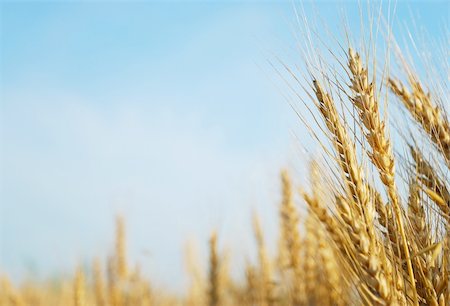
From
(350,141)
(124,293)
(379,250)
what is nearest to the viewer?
(379,250)

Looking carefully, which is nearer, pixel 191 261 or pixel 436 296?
pixel 436 296

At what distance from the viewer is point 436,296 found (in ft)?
5.04

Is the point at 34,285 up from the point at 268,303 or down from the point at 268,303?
up

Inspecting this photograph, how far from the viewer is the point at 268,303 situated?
12.3 ft

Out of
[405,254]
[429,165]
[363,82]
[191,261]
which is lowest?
[405,254]

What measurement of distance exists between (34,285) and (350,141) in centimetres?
752

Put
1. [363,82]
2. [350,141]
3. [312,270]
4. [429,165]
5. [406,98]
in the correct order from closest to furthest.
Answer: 1. [350,141]
2. [363,82]
3. [429,165]
4. [406,98]
5. [312,270]

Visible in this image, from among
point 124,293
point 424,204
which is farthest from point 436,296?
point 124,293

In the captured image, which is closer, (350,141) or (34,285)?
(350,141)

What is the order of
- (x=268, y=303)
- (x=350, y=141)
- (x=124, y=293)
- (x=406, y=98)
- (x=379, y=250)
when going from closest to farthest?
(x=379, y=250)
(x=350, y=141)
(x=406, y=98)
(x=268, y=303)
(x=124, y=293)

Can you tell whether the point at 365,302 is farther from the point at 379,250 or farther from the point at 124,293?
the point at 124,293

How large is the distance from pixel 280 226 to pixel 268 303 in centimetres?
51

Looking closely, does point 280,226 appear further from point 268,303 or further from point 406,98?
point 406,98

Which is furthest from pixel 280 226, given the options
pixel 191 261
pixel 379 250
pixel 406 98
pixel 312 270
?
pixel 191 261
